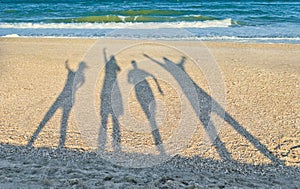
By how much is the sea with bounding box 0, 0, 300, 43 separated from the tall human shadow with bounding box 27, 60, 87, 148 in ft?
22.1

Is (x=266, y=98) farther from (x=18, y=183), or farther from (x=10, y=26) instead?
(x=10, y=26)

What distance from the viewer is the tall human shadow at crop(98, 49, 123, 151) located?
19.5 feet

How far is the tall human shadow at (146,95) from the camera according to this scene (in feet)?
20.3

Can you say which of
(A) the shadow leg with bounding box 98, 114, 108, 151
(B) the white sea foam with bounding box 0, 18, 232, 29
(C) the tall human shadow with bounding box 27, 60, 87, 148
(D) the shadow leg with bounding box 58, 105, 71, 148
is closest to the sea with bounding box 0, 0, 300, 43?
(B) the white sea foam with bounding box 0, 18, 232, 29

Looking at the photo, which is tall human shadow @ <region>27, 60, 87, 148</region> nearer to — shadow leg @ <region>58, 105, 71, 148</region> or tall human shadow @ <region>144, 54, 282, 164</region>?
shadow leg @ <region>58, 105, 71, 148</region>

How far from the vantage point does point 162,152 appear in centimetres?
557

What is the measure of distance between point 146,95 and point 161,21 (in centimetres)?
1730

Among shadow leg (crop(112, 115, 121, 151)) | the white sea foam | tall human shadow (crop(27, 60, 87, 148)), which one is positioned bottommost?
shadow leg (crop(112, 115, 121, 151))

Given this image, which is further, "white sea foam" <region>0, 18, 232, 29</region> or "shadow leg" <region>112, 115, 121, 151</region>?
"white sea foam" <region>0, 18, 232, 29</region>

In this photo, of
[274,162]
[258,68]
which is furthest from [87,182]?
[258,68]

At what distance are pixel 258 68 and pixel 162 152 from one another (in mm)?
5833

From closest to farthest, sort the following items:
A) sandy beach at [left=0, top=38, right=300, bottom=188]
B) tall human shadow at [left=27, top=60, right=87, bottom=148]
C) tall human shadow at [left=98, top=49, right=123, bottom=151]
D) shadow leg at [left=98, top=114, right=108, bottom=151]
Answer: sandy beach at [left=0, top=38, right=300, bottom=188] < shadow leg at [left=98, top=114, right=108, bottom=151] < tall human shadow at [left=98, top=49, right=123, bottom=151] < tall human shadow at [left=27, top=60, right=87, bottom=148]

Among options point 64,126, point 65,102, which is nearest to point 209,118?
point 64,126

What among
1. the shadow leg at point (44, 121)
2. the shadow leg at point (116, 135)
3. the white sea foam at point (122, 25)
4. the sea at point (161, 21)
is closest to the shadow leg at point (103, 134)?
the shadow leg at point (116, 135)
